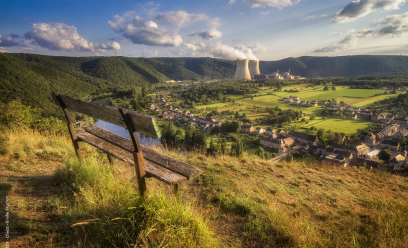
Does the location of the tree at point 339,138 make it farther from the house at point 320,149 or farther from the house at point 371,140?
the house at point 320,149

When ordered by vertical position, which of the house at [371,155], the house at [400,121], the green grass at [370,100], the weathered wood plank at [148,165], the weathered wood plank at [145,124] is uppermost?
Result: the weathered wood plank at [145,124]

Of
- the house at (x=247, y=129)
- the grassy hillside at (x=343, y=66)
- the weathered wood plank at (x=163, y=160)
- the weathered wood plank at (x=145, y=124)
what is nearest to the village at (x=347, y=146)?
the house at (x=247, y=129)

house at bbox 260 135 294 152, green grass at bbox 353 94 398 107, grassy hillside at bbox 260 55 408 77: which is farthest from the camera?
grassy hillside at bbox 260 55 408 77

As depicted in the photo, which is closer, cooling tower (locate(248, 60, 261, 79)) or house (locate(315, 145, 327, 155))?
house (locate(315, 145, 327, 155))

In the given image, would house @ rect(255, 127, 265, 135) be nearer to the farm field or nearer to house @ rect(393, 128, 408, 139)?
the farm field

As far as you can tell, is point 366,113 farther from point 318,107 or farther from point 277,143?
point 277,143

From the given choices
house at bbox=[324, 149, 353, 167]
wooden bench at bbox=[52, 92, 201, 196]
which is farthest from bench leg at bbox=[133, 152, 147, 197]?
house at bbox=[324, 149, 353, 167]
